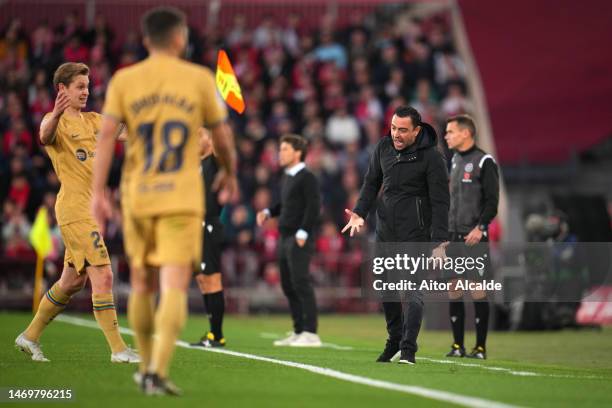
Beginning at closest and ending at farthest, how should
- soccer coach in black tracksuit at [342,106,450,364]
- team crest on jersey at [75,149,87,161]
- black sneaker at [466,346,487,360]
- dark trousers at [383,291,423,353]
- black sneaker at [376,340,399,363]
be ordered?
1. team crest on jersey at [75,149,87,161]
2. dark trousers at [383,291,423,353]
3. soccer coach in black tracksuit at [342,106,450,364]
4. black sneaker at [376,340,399,363]
5. black sneaker at [466,346,487,360]

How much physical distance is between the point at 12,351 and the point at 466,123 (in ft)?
16.5

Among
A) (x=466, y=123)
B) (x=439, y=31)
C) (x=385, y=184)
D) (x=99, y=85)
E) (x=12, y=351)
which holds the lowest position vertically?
(x=12, y=351)

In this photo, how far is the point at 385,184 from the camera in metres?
9.61

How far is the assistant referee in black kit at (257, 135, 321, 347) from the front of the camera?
1258cm

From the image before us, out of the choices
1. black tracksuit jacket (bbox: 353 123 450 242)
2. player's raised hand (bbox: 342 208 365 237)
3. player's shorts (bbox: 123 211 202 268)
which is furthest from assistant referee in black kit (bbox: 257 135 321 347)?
player's shorts (bbox: 123 211 202 268)

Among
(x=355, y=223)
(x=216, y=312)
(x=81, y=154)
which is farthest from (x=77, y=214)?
(x=216, y=312)

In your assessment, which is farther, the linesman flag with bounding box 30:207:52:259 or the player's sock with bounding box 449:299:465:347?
the linesman flag with bounding box 30:207:52:259

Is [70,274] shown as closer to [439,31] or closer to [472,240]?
[472,240]

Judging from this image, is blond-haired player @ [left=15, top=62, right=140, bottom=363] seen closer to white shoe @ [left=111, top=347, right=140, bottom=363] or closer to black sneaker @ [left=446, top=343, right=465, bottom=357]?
white shoe @ [left=111, top=347, right=140, bottom=363]

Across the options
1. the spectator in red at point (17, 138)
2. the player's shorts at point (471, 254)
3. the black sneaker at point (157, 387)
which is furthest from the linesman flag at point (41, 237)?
the black sneaker at point (157, 387)

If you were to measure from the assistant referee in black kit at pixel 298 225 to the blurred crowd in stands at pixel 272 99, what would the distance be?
7.63 metres

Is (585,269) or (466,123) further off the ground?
(466,123)

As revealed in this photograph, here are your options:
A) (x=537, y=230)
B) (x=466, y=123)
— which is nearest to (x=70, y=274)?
(x=466, y=123)

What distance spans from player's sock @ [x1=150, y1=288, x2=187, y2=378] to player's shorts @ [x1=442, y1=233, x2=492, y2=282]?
5.02 meters
